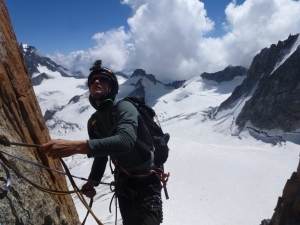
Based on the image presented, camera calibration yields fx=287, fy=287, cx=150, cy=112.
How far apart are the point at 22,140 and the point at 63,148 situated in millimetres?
2006

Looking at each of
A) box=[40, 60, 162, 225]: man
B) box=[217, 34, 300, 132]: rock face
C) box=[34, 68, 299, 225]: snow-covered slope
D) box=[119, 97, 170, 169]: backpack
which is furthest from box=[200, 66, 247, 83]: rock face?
box=[40, 60, 162, 225]: man

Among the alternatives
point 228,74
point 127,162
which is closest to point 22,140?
point 127,162

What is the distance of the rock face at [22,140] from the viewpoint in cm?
402

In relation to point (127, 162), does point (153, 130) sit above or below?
above

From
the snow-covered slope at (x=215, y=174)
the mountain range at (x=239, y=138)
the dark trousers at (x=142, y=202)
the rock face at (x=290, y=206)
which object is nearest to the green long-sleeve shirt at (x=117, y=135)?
the dark trousers at (x=142, y=202)

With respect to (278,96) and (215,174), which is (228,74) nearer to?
(278,96)

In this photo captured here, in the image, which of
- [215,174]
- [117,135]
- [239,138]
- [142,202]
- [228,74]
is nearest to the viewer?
[117,135]

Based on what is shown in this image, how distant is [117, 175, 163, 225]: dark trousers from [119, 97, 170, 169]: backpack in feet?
1.22

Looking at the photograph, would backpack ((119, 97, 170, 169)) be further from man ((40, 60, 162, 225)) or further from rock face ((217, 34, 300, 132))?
rock face ((217, 34, 300, 132))

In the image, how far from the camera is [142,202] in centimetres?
491

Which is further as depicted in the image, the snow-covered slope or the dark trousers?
the snow-covered slope

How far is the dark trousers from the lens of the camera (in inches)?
191

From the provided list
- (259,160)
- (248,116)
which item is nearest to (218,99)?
(248,116)

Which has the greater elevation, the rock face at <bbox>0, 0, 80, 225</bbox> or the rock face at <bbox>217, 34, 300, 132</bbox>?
the rock face at <bbox>217, 34, 300, 132</bbox>
